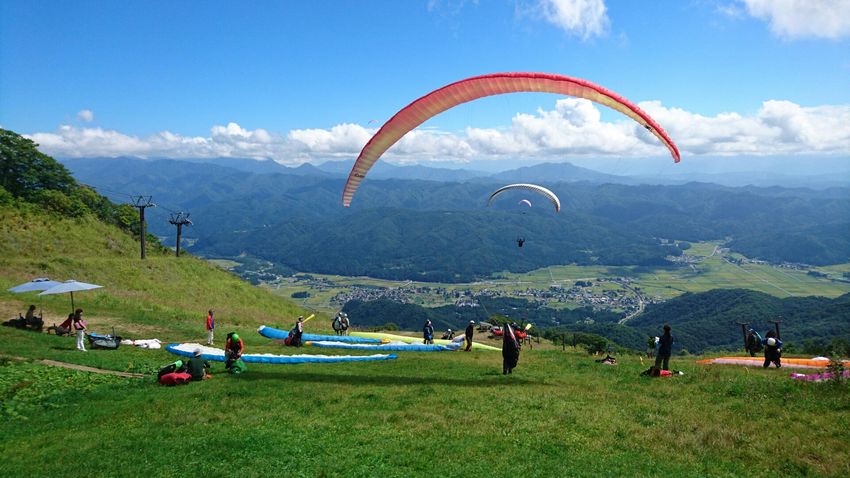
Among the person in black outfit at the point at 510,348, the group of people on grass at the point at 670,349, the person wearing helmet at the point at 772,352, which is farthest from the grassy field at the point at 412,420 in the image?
the person wearing helmet at the point at 772,352

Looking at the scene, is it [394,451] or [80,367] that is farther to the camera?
[80,367]

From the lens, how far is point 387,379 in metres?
18.6

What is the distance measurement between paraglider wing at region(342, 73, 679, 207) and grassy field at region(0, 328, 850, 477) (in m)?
9.92

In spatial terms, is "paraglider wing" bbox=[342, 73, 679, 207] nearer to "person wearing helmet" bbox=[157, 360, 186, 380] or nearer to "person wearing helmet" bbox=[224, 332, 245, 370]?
"person wearing helmet" bbox=[224, 332, 245, 370]

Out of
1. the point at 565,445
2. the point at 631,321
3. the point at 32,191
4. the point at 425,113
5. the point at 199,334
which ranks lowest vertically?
the point at 631,321

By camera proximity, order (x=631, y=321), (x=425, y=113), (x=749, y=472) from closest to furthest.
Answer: (x=749, y=472) → (x=425, y=113) → (x=631, y=321)

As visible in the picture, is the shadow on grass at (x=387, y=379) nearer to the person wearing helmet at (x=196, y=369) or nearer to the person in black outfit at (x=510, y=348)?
the person in black outfit at (x=510, y=348)

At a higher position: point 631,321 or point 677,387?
point 677,387

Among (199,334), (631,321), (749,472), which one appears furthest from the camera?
(631,321)

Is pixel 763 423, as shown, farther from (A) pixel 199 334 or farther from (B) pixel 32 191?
(B) pixel 32 191

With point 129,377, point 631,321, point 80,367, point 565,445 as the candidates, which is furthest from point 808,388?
point 631,321

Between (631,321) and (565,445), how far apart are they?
16933cm

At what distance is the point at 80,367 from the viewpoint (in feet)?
62.8

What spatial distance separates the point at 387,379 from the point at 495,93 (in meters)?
12.8
